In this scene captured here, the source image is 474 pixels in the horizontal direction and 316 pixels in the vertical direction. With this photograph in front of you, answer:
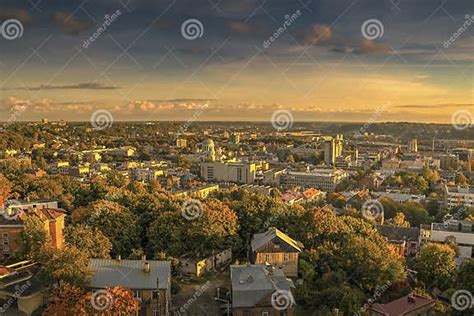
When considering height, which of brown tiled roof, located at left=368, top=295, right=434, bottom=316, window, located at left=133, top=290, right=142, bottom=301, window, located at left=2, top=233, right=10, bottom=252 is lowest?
brown tiled roof, located at left=368, top=295, right=434, bottom=316

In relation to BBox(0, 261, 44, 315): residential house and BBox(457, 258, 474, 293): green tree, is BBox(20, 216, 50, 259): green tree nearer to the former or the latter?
BBox(0, 261, 44, 315): residential house

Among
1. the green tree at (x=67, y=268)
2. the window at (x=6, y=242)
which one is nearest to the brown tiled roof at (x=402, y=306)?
the green tree at (x=67, y=268)

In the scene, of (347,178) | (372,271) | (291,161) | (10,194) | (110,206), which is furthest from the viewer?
(291,161)

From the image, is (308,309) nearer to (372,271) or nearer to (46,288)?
(372,271)

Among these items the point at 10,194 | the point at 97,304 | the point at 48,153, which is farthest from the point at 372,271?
the point at 48,153

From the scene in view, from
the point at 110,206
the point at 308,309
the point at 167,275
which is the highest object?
the point at 110,206

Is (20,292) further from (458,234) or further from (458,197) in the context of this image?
(458,197)

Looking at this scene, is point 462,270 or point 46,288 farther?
point 462,270

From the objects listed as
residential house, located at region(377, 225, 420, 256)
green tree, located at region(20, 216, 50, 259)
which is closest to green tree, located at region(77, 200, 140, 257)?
green tree, located at region(20, 216, 50, 259)
